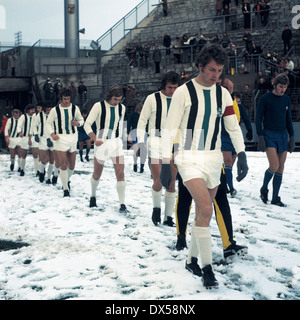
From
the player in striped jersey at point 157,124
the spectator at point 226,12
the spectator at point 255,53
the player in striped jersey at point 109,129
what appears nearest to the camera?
the player in striped jersey at point 157,124

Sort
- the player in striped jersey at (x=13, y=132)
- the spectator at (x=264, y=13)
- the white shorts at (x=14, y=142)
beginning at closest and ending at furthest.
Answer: the player in striped jersey at (x=13, y=132), the white shorts at (x=14, y=142), the spectator at (x=264, y=13)

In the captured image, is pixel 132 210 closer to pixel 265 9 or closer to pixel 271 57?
pixel 271 57

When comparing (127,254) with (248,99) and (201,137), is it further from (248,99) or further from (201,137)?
(248,99)

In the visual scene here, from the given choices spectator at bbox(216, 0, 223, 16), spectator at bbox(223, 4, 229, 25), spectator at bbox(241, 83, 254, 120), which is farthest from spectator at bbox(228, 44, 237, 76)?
spectator at bbox(216, 0, 223, 16)

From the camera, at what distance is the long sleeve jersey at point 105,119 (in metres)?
7.12

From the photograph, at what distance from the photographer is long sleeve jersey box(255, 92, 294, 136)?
732 cm

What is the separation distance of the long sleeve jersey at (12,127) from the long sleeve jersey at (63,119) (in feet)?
16.1

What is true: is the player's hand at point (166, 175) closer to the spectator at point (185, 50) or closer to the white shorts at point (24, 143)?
the white shorts at point (24, 143)

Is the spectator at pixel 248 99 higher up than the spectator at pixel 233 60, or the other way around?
the spectator at pixel 233 60

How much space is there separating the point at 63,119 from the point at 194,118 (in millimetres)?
5192

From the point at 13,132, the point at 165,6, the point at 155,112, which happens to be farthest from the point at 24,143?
the point at 165,6

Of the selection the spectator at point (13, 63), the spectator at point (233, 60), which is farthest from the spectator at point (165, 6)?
the spectator at point (233, 60)

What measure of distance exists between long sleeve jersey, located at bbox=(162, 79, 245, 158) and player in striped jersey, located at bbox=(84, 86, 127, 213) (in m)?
3.11

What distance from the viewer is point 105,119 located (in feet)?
23.5
